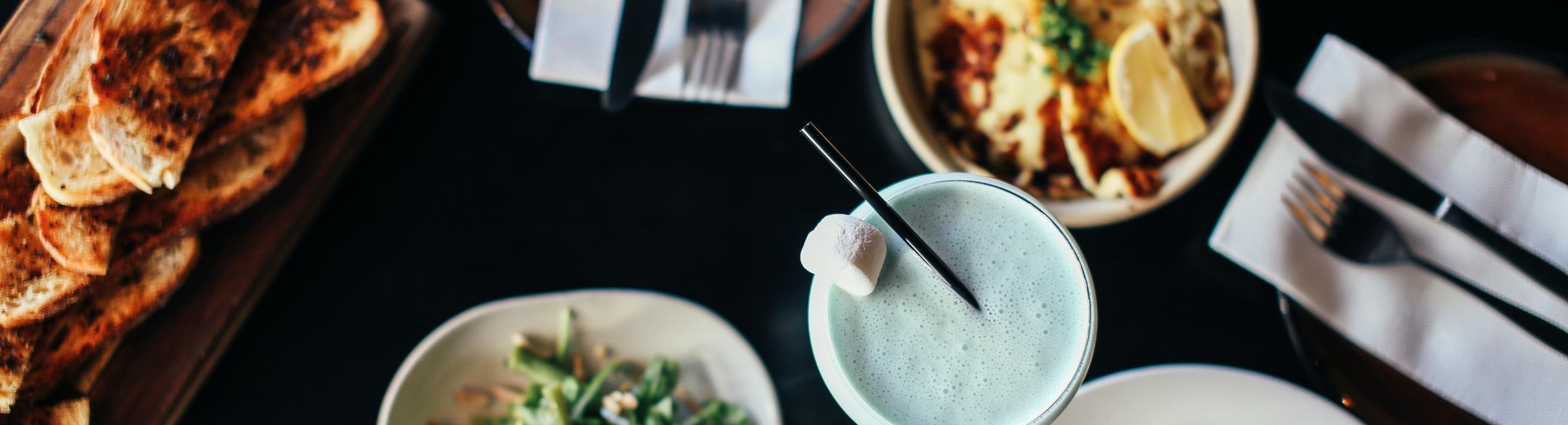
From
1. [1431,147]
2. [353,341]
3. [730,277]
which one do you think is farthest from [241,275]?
[1431,147]

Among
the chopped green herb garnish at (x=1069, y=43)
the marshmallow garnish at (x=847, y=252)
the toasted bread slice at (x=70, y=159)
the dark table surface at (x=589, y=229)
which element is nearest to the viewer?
the marshmallow garnish at (x=847, y=252)

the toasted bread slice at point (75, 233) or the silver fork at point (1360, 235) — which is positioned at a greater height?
the toasted bread slice at point (75, 233)

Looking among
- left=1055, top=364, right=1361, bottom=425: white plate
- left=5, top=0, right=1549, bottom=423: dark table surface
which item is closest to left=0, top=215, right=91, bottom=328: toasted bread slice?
left=5, top=0, right=1549, bottom=423: dark table surface

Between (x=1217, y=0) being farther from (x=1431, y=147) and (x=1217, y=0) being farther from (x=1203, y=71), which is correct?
(x=1431, y=147)

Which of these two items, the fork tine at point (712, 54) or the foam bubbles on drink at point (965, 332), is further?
the fork tine at point (712, 54)

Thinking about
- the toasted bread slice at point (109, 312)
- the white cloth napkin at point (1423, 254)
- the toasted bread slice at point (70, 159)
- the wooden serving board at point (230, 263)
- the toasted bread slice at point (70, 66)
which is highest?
the toasted bread slice at point (70, 66)

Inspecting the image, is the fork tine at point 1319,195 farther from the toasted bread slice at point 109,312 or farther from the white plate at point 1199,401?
the toasted bread slice at point 109,312

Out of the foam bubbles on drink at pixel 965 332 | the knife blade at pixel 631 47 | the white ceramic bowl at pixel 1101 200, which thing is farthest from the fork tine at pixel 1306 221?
the knife blade at pixel 631 47
